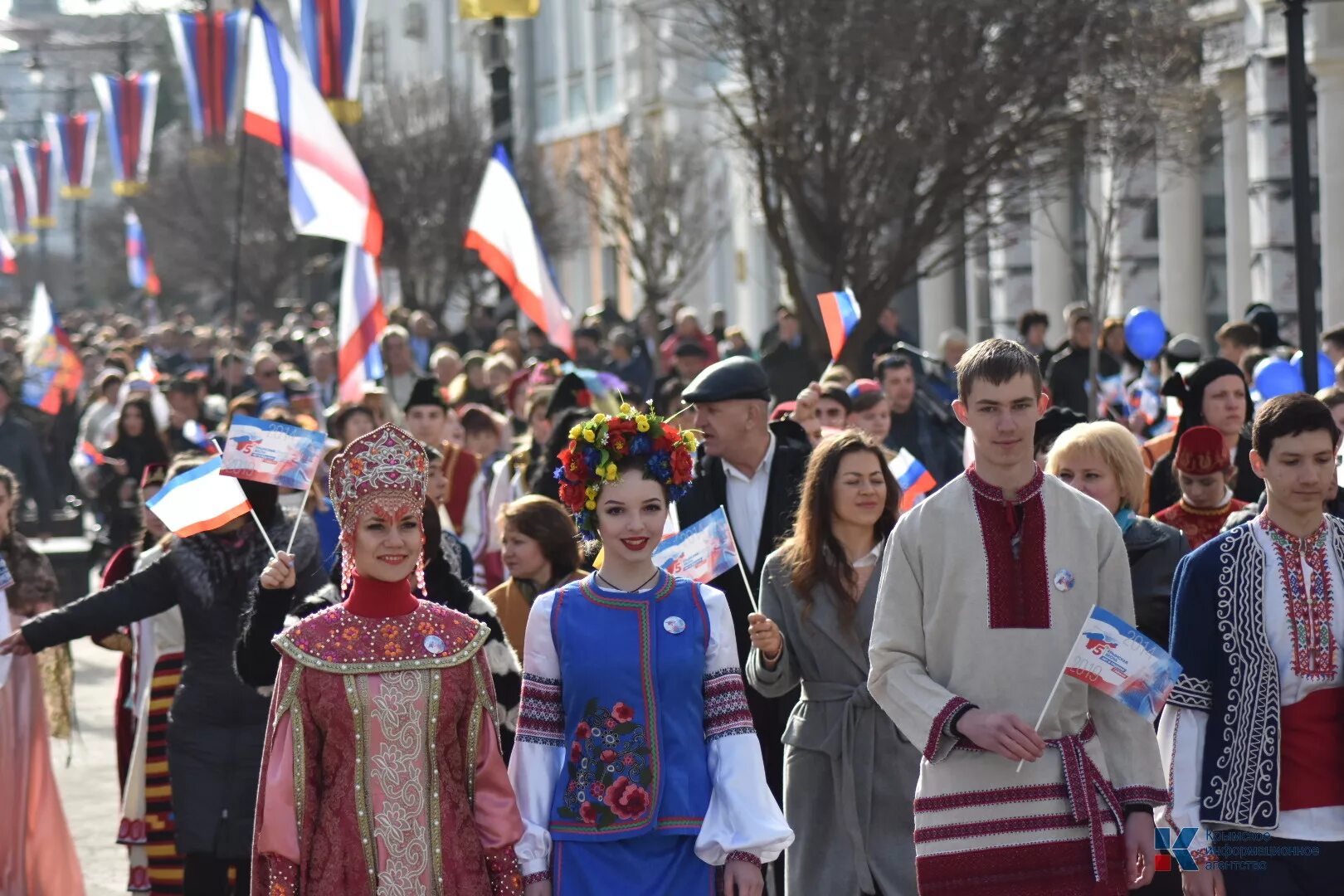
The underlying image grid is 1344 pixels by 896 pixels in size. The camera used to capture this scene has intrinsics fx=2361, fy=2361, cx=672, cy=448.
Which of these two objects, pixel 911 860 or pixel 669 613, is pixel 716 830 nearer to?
pixel 669 613

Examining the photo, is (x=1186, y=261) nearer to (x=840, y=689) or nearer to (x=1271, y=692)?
(x=840, y=689)

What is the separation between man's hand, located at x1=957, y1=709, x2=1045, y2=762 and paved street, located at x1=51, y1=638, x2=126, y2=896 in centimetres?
522

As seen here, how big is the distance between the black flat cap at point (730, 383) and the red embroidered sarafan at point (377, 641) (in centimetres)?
239

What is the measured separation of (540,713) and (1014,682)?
3.67ft

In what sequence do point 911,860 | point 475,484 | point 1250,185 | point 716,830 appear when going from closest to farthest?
point 716,830
point 911,860
point 475,484
point 1250,185

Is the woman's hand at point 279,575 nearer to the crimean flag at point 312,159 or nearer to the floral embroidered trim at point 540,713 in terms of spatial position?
the floral embroidered trim at point 540,713

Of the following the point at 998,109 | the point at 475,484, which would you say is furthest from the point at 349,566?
the point at 998,109

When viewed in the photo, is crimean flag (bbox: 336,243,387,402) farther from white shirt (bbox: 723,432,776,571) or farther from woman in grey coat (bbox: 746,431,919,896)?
woman in grey coat (bbox: 746,431,919,896)

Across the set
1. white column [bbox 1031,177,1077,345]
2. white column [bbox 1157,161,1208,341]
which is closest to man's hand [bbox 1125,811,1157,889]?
white column [bbox 1157,161,1208,341]

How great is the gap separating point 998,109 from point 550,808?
11483 millimetres

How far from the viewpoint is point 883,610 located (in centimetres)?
498

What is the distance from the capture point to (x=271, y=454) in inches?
281

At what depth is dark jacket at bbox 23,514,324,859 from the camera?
741cm

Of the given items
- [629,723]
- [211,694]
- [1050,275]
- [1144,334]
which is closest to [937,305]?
[1050,275]
